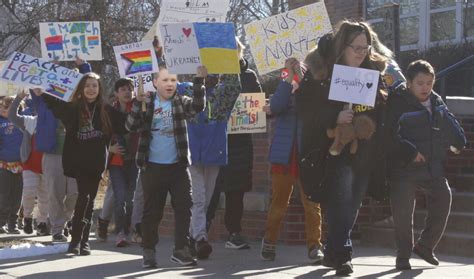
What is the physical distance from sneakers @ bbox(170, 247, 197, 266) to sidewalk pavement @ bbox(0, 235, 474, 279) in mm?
52

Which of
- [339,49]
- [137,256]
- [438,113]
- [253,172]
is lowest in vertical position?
[137,256]

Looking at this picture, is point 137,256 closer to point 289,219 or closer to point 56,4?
point 289,219

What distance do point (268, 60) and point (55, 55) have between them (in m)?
2.36

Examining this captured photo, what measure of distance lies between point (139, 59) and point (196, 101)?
1.35m

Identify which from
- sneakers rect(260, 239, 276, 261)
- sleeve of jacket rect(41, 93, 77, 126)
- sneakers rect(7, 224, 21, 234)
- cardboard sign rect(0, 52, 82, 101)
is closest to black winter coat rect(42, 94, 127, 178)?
sleeve of jacket rect(41, 93, 77, 126)

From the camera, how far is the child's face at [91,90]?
802 centimetres

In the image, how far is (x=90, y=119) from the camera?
26.1 ft

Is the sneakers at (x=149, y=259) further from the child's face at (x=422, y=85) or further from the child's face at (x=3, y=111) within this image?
the child's face at (x=3, y=111)

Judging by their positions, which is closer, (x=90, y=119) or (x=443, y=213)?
(x=443, y=213)

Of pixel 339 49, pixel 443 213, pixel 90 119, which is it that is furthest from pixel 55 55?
pixel 443 213

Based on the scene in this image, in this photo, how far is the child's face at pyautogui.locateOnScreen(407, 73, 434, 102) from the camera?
6672mm

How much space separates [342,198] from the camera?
614 centimetres

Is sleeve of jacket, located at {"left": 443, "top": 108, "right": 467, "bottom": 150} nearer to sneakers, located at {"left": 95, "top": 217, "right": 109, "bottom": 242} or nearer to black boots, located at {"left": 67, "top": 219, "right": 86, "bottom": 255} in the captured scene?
black boots, located at {"left": 67, "top": 219, "right": 86, "bottom": 255}

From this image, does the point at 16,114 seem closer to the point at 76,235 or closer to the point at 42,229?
the point at 42,229
